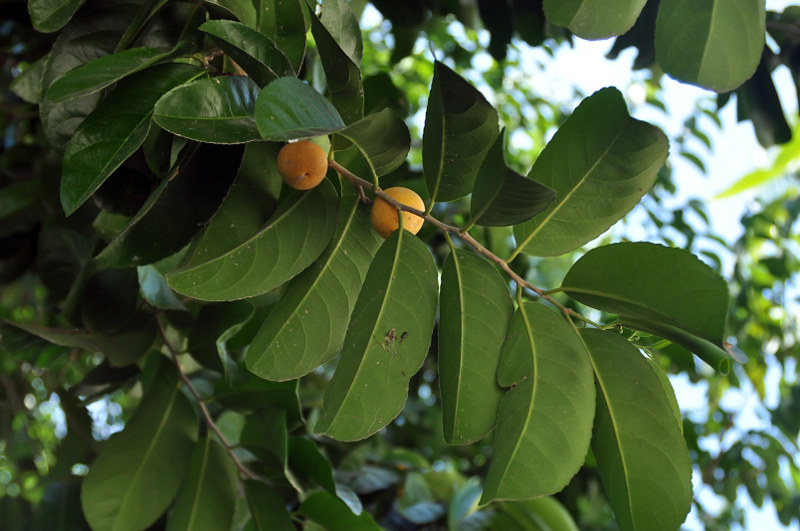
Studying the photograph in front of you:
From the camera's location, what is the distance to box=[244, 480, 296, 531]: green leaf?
82 centimetres

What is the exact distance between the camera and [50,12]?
0.60 meters

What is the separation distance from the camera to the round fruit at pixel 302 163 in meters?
0.59

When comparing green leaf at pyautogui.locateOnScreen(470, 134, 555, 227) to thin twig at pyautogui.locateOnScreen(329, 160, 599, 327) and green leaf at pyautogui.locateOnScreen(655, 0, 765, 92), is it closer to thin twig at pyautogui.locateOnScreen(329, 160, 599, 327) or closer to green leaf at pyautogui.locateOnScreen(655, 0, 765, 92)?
thin twig at pyautogui.locateOnScreen(329, 160, 599, 327)

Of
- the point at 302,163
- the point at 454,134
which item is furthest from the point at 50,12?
the point at 454,134

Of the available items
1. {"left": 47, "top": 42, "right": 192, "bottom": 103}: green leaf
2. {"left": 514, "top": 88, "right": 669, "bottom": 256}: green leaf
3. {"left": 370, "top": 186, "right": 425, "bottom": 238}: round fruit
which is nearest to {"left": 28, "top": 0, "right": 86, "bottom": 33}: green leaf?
{"left": 47, "top": 42, "right": 192, "bottom": 103}: green leaf

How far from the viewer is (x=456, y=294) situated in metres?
0.61

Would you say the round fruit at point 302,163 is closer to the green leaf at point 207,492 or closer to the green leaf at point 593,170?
the green leaf at point 593,170

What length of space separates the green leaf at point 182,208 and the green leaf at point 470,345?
0.72 feet

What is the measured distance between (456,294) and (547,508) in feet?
2.66

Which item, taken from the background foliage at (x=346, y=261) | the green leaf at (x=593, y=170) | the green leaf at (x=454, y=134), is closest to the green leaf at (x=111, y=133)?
the background foliage at (x=346, y=261)

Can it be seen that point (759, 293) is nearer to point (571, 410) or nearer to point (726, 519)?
point (726, 519)

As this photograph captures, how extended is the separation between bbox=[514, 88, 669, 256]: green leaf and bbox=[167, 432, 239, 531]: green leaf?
0.50m

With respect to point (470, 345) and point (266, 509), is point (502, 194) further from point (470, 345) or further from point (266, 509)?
point (266, 509)

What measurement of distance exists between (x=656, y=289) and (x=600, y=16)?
26cm
